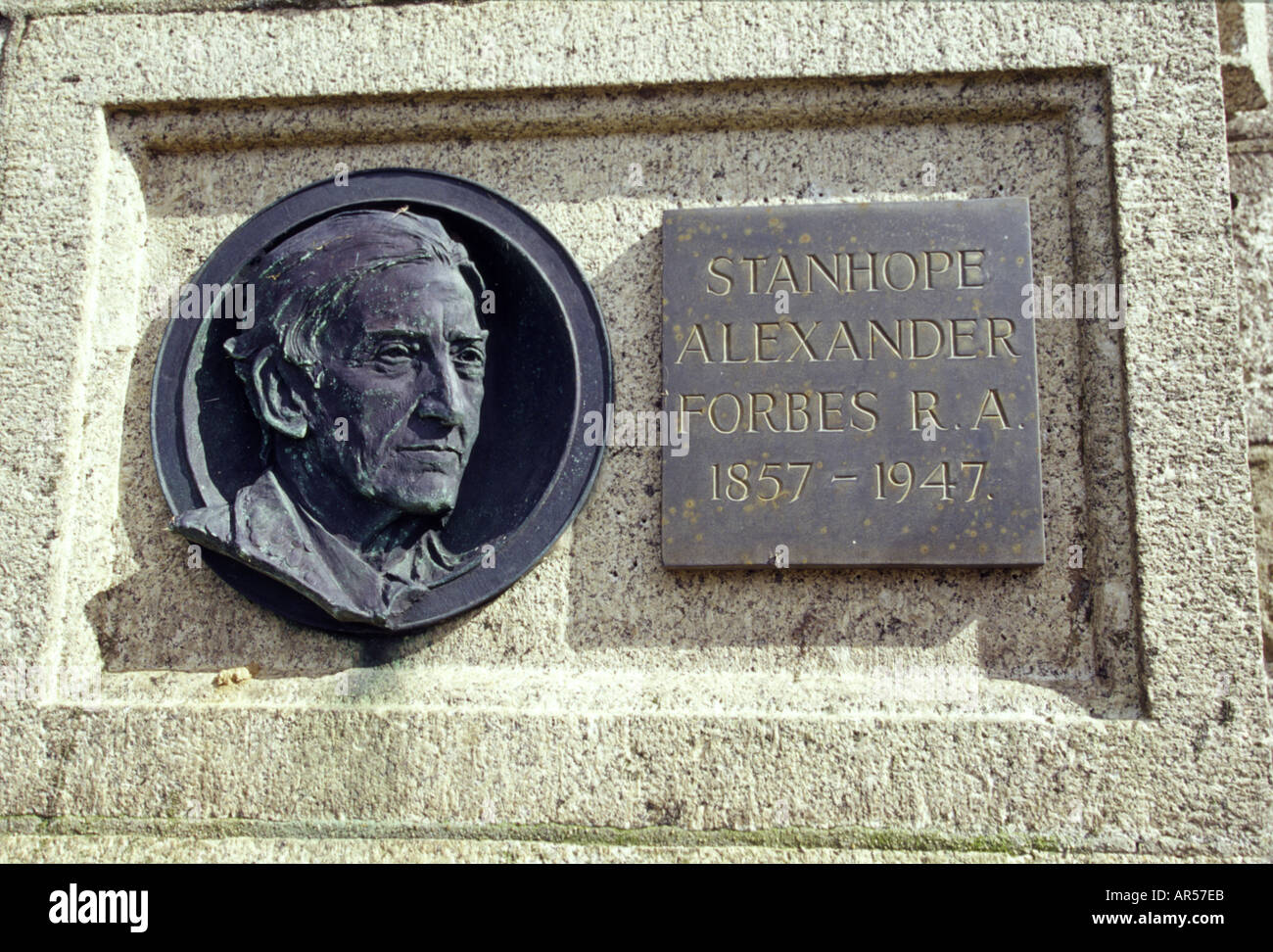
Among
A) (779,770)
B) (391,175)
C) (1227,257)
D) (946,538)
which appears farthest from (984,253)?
(391,175)

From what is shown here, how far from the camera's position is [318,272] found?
310 cm

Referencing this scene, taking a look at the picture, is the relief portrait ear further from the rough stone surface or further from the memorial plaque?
the memorial plaque

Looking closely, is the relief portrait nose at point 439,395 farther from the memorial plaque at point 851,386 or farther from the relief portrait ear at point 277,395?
the memorial plaque at point 851,386

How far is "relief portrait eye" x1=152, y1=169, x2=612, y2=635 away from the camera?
3018mm

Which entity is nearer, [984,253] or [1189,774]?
[1189,774]

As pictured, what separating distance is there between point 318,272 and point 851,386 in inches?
67.9

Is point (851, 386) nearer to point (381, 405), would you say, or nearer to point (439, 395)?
point (439, 395)

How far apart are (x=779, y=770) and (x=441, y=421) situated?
1457mm

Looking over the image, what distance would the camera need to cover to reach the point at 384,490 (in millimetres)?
3031

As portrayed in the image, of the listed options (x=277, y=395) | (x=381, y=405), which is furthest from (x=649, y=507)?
(x=277, y=395)

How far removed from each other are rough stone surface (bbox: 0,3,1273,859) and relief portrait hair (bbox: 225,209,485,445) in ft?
1.23

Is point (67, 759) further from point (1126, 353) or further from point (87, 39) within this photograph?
point (1126, 353)

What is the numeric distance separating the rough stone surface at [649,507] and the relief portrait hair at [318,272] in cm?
37

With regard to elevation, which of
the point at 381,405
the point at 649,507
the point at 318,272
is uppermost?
the point at 318,272
